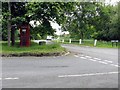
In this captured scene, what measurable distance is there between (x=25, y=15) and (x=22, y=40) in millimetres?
1811

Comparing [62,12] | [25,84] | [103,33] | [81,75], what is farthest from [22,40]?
[103,33]

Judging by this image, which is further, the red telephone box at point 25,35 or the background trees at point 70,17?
the red telephone box at point 25,35

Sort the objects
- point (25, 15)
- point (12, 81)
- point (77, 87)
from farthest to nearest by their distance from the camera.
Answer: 1. point (25, 15)
2. point (12, 81)
3. point (77, 87)

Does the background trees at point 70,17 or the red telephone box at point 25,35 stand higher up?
the background trees at point 70,17

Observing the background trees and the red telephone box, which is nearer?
the background trees

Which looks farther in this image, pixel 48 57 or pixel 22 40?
pixel 22 40

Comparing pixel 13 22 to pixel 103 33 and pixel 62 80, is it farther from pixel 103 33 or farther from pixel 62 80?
pixel 103 33

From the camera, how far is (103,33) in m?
39.2

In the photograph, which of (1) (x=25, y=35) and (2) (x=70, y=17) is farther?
(2) (x=70, y=17)

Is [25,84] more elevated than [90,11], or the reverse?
[90,11]

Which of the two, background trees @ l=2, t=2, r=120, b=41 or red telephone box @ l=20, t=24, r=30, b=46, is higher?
background trees @ l=2, t=2, r=120, b=41

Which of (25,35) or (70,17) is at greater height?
(70,17)

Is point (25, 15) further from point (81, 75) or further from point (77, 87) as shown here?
point (77, 87)

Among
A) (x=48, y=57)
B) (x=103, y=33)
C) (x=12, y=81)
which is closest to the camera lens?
(x=12, y=81)
